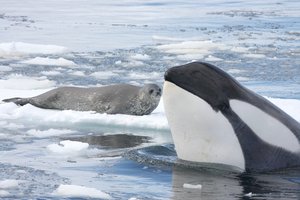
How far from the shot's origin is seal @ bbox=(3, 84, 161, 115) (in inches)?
422

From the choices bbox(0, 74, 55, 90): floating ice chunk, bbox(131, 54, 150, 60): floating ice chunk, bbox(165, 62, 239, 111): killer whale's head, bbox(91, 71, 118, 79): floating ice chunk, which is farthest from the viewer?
bbox(131, 54, 150, 60): floating ice chunk

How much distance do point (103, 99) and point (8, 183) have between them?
5.29 metres

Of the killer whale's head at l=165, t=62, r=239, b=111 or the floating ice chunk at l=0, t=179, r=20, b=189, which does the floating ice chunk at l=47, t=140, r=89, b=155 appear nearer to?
the floating ice chunk at l=0, t=179, r=20, b=189

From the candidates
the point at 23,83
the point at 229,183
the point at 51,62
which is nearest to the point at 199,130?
the point at 229,183

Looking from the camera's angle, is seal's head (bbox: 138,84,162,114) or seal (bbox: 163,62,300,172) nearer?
seal (bbox: 163,62,300,172)

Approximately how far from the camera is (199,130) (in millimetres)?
5918

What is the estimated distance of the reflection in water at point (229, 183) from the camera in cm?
568

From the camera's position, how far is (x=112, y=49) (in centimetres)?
1661

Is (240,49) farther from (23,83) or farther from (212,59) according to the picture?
(23,83)

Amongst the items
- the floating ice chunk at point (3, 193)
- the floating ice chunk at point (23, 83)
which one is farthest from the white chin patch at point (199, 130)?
the floating ice chunk at point (23, 83)

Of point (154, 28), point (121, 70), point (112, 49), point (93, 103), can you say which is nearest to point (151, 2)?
point (154, 28)

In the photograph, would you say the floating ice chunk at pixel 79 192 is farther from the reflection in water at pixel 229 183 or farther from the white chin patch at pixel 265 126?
the white chin patch at pixel 265 126

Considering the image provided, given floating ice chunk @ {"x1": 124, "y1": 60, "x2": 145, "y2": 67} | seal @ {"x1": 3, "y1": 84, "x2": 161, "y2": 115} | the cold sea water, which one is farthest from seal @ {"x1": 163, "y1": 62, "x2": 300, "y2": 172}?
floating ice chunk @ {"x1": 124, "y1": 60, "x2": 145, "y2": 67}

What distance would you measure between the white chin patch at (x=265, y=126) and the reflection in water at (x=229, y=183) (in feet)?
0.75
